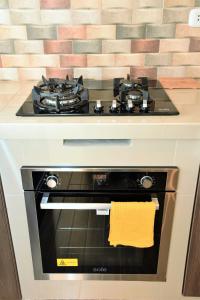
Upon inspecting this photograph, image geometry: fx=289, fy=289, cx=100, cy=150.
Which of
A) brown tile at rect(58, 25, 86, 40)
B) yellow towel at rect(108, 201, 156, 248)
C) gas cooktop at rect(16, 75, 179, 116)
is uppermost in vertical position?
brown tile at rect(58, 25, 86, 40)

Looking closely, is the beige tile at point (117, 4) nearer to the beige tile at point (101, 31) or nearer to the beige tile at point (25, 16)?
the beige tile at point (101, 31)

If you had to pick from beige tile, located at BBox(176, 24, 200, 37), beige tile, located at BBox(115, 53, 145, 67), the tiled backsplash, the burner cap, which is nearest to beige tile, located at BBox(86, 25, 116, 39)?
the tiled backsplash

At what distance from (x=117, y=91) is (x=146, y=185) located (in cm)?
45

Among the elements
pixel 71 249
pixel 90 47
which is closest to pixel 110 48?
pixel 90 47

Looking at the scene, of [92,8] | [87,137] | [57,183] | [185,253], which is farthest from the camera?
[92,8]

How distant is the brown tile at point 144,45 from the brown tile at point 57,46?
1.04 ft

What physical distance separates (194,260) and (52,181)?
698 millimetres

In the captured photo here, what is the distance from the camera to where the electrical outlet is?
1.34 metres

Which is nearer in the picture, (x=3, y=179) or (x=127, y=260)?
(x=3, y=179)

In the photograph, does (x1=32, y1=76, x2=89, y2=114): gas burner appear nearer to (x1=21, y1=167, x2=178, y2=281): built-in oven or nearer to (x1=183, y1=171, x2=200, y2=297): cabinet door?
(x1=21, y1=167, x2=178, y2=281): built-in oven

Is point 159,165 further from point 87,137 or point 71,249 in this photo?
point 71,249

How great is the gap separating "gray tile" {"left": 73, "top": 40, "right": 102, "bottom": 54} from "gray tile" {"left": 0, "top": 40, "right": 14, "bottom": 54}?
1.02 feet

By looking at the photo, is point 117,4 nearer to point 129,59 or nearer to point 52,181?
point 129,59

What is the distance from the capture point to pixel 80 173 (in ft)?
3.51
